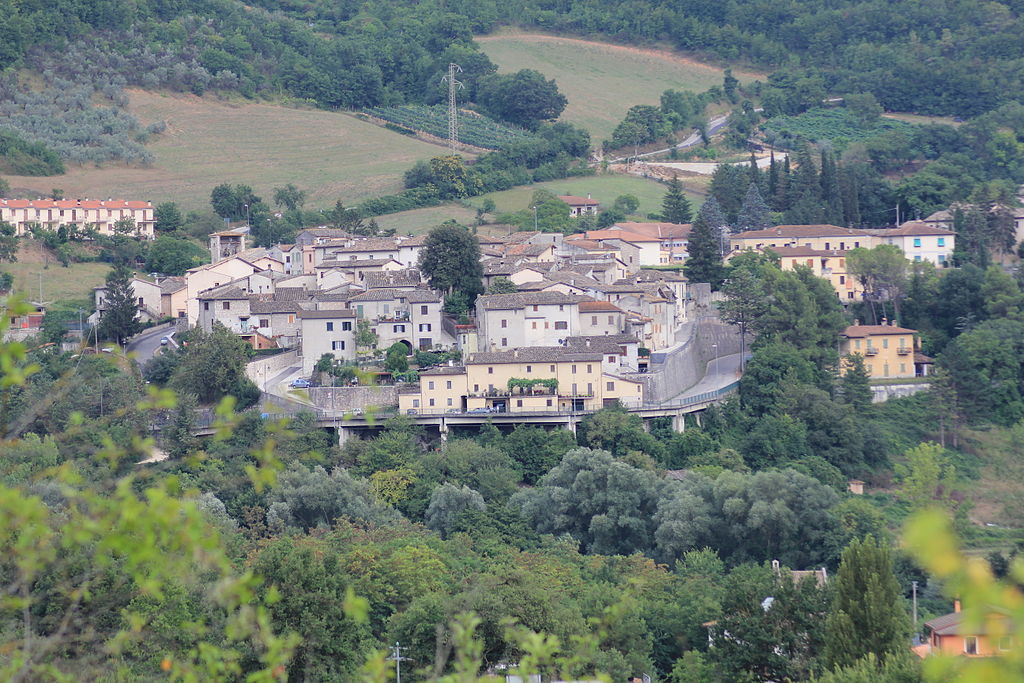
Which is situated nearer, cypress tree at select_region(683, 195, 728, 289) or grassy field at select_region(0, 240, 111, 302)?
cypress tree at select_region(683, 195, 728, 289)

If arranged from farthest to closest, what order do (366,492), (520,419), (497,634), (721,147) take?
(721,147) < (520,419) < (366,492) < (497,634)

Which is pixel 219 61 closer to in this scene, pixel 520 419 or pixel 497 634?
pixel 520 419

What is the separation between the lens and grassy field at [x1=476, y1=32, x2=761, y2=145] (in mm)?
88750

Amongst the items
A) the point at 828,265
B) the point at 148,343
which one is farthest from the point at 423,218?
the point at 148,343

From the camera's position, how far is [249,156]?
247 ft

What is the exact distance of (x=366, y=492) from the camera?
1382 inches

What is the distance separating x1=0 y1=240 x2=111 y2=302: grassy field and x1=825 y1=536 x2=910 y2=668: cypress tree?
3146 centimetres

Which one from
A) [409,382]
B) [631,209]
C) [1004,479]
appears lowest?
[1004,479]

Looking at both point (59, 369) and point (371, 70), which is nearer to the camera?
point (59, 369)

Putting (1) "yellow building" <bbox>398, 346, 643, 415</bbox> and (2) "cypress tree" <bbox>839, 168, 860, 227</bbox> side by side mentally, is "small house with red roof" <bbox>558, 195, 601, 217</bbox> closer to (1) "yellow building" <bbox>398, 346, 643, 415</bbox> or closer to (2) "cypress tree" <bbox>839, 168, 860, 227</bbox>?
(2) "cypress tree" <bbox>839, 168, 860, 227</bbox>

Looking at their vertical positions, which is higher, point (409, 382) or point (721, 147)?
point (721, 147)

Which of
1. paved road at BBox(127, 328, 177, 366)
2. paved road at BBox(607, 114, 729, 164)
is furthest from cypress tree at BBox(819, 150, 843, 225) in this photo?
paved road at BBox(127, 328, 177, 366)

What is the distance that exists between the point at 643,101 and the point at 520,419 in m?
53.3

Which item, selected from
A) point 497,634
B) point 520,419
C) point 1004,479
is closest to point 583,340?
point 520,419
